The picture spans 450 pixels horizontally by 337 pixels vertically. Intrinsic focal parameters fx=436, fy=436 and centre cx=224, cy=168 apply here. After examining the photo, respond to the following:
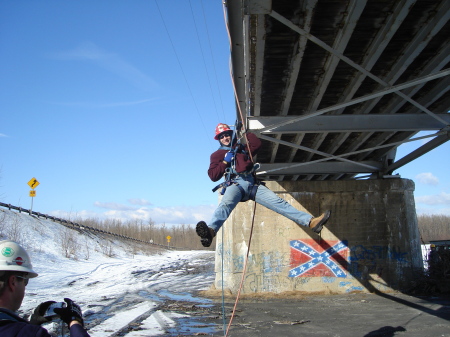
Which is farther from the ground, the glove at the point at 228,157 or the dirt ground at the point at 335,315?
the glove at the point at 228,157

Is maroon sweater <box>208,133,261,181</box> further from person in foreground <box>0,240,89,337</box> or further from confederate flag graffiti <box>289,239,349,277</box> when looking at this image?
confederate flag graffiti <box>289,239,349,277</box>

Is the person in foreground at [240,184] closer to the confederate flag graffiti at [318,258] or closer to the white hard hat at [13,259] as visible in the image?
the white hard hat at [13,259]

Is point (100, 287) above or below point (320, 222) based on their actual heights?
below

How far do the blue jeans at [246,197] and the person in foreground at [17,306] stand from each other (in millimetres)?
4076

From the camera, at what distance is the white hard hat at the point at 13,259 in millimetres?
2680

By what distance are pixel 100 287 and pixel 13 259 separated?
1523cm

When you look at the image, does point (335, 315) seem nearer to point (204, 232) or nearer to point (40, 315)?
point (204, 232)

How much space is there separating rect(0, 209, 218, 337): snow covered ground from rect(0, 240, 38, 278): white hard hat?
180 centimetres

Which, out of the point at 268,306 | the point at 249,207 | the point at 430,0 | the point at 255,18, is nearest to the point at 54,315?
the point at 255,18

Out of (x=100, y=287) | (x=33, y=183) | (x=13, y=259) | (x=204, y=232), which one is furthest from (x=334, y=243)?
(x=33, y=183)

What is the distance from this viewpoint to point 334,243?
590 inches

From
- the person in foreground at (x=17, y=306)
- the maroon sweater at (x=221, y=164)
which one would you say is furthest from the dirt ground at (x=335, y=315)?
the person in foreground at (x=17, y=306)

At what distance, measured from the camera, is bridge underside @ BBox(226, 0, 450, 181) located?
6.98m

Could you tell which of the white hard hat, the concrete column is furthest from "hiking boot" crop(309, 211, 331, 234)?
the concrete column
